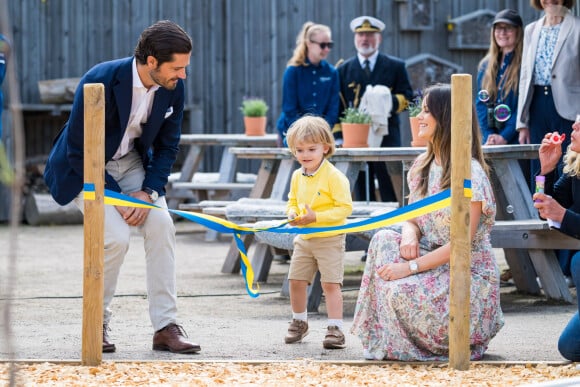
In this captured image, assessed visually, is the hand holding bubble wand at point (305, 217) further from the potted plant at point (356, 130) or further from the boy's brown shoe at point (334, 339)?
the potted plant at point (356, 130)

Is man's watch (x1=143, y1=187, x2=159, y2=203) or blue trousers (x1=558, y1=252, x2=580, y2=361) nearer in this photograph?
blue trousers (x1=558, y1=252, x2=580, y2=361)

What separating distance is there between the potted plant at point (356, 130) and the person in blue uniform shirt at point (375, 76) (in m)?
1.24

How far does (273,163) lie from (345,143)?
1.29 metres

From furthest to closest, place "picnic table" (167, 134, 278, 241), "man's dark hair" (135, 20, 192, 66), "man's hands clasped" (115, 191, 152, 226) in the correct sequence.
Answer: "picnic table" (167, 134, 278, 241) → "man's hands clasped" (115, 191, 152, 226) → "man's dark hair" (135, 20, 192, 66)

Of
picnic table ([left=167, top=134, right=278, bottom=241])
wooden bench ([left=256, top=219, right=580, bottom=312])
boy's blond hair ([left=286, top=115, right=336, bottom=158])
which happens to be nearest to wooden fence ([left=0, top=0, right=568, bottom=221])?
picnic table ([left=167, top=134, right=278, bottom=241])

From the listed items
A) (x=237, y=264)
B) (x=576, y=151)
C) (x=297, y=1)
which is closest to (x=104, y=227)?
(x=576, y=151)

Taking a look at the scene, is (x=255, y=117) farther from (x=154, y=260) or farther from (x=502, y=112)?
(x=154, y=260)

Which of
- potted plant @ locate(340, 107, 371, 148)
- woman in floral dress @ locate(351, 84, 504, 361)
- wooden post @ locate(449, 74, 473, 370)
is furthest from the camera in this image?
potted plant @ locate(340, 107, 371, 148)

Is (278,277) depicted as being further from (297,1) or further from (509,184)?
(297,1)

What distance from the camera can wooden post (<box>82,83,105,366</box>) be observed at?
16.3 feet

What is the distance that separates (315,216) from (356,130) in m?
2.55

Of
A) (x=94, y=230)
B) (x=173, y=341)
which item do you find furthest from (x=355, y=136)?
(x=94, y=230)

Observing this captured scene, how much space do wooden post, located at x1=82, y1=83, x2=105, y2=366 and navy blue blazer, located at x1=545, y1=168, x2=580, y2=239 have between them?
80.9 inches

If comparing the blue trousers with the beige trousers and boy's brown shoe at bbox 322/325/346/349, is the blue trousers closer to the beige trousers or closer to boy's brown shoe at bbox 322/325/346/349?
boy's brown shoe at bbox 322/325/346/349
